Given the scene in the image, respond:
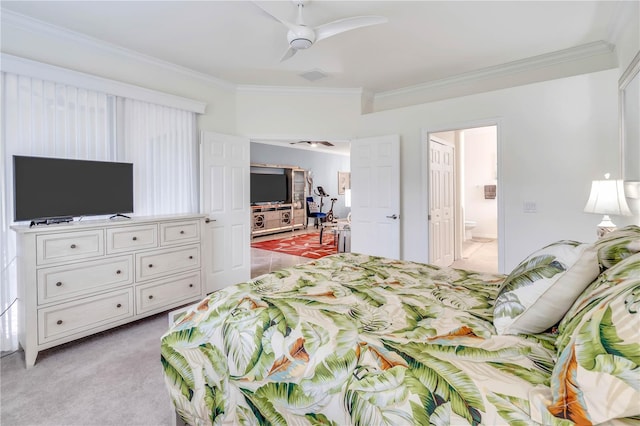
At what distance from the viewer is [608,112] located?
293cm

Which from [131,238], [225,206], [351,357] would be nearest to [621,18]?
[351,357]

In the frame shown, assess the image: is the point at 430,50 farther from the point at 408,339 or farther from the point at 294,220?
the point at 294,220

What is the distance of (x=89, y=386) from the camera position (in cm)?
211

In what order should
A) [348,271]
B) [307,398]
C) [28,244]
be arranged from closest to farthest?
[307,398] < [348,271] < [28,244]

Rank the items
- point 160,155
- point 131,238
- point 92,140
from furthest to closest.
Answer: point 160,155 < point 92,140 < point 131,238

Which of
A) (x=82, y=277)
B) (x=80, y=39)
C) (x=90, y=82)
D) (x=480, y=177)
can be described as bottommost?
(x=82, y=277)

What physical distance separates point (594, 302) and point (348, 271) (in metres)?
1.29

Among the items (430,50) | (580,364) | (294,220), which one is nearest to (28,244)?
(580,364)

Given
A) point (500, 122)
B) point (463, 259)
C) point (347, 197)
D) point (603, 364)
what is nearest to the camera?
point (603, 364)

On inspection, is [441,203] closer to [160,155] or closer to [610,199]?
[610,199]

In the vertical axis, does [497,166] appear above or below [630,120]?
below

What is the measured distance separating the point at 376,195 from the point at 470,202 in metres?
5.29

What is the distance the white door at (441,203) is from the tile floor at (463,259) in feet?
1.57

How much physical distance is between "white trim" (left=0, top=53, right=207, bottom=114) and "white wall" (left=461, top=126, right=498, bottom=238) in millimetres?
7002
